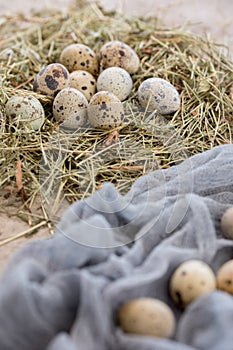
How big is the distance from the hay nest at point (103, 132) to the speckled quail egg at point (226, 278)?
381 millimetres

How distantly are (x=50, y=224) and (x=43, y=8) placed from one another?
3.85ft

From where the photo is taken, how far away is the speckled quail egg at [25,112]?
162 centimetres

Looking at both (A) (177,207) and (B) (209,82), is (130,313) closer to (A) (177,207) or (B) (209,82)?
(A) (177,207)

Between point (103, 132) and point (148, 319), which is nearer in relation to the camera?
point (148, 319)

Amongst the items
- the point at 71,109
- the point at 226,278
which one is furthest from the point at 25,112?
the point at 226,278

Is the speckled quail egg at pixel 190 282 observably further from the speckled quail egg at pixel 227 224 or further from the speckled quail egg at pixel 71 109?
the speckled quail egg at pixel 71 109

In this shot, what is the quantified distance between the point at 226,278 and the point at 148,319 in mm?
194

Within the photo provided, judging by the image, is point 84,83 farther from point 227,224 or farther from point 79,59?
point 227,224

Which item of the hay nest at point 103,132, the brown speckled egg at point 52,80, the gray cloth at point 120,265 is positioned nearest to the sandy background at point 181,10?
the hay nest at point 103,132

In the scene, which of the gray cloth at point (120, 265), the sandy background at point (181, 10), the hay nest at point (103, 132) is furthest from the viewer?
the sandy background at point (181, 10)

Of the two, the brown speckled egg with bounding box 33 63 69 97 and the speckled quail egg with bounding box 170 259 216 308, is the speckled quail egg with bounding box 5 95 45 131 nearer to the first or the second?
the brown speckled egg with bounding box 33 63 69 97

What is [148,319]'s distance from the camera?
3.39ft

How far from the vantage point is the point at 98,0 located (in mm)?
2352

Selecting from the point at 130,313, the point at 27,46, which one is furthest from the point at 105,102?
the point at 130,313
